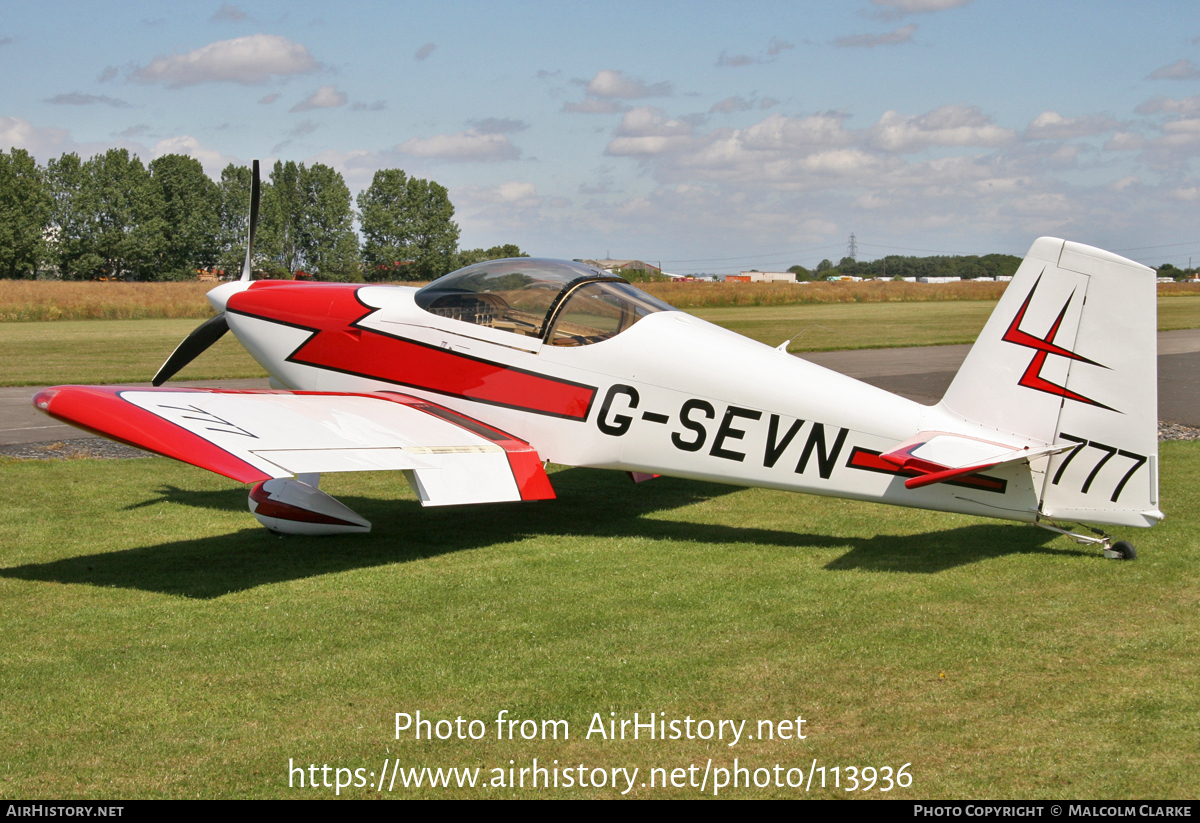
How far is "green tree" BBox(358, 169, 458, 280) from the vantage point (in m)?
75.4

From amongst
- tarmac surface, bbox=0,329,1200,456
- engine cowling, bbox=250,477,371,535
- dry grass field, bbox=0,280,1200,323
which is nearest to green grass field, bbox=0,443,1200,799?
engine cowling, bbox=250,477,371,535

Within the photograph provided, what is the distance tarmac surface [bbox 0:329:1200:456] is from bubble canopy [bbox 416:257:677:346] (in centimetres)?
428

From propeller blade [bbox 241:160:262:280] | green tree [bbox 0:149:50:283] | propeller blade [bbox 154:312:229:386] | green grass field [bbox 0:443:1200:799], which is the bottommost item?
green grass field [bbox 0:443:1200:799]

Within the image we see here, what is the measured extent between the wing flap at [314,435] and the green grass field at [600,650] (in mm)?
598

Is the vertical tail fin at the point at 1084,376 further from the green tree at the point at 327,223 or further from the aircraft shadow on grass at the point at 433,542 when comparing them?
the green tree at the point at 327,223

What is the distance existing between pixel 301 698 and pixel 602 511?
14.7 feet

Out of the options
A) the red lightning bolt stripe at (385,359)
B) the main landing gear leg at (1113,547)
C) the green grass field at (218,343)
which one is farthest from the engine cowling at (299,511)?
the main landing gear leg at (1113,547)

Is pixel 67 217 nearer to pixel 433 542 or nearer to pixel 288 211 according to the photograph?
pixel 288 211

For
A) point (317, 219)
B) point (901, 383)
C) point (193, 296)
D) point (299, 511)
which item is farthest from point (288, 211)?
point (299, 511)

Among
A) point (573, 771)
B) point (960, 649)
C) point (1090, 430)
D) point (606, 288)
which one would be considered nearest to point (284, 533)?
point (606, 288)

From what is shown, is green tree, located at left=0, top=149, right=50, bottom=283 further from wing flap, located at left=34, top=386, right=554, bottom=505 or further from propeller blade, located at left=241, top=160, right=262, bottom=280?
wing flap, located at left=34, top=386, right=554, bottom=505

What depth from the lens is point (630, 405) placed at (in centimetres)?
691

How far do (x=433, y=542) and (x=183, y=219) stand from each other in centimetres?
8145

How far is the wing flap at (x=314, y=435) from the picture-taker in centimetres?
558
